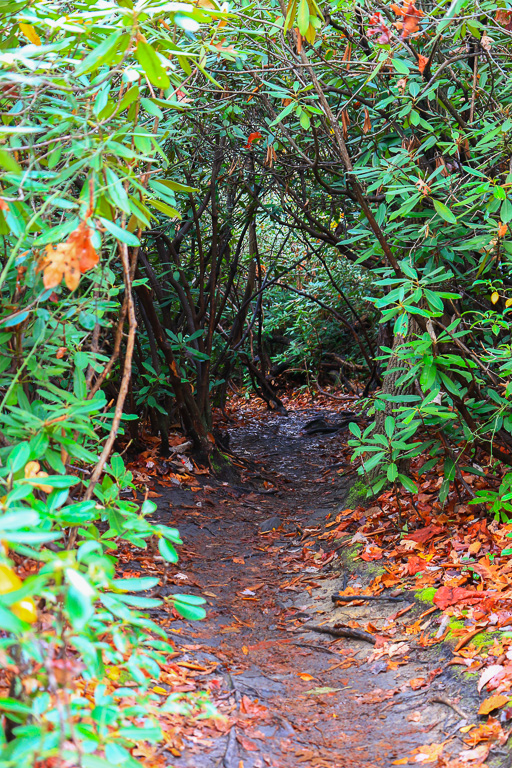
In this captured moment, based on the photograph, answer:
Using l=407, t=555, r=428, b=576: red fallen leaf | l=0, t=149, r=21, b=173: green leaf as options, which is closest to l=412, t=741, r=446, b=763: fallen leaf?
l=407, t=555, r=428, b=576: red fallen leaf

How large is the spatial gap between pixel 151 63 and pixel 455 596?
256cm

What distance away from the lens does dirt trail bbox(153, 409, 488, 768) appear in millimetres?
2115

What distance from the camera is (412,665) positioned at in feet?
8.57

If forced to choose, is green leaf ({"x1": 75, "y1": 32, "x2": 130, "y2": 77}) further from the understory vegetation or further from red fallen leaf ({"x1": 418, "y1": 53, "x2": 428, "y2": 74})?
red fallen leaf ({"x1": 418, "y1": 53, "x2": 428, "y2": 74})

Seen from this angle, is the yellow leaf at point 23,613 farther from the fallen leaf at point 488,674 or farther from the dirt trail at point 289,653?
the fallen leaf at point 488,674

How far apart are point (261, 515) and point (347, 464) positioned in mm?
1550

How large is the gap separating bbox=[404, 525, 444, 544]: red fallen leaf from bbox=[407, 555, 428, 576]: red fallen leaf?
0.18 metres

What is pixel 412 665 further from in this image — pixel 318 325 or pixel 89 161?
pixel 318 325

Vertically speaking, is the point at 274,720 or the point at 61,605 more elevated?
the point at 61,605

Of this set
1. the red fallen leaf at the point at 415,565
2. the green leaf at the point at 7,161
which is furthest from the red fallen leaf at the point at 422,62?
the red fallen leaf at the point at 415,565

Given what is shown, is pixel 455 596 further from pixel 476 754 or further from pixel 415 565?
pixel 476 754

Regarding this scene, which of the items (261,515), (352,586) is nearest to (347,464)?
(261,515)

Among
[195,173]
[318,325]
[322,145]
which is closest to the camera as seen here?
[322,145]

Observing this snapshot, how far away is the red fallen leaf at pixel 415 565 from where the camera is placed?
323 centimetres
